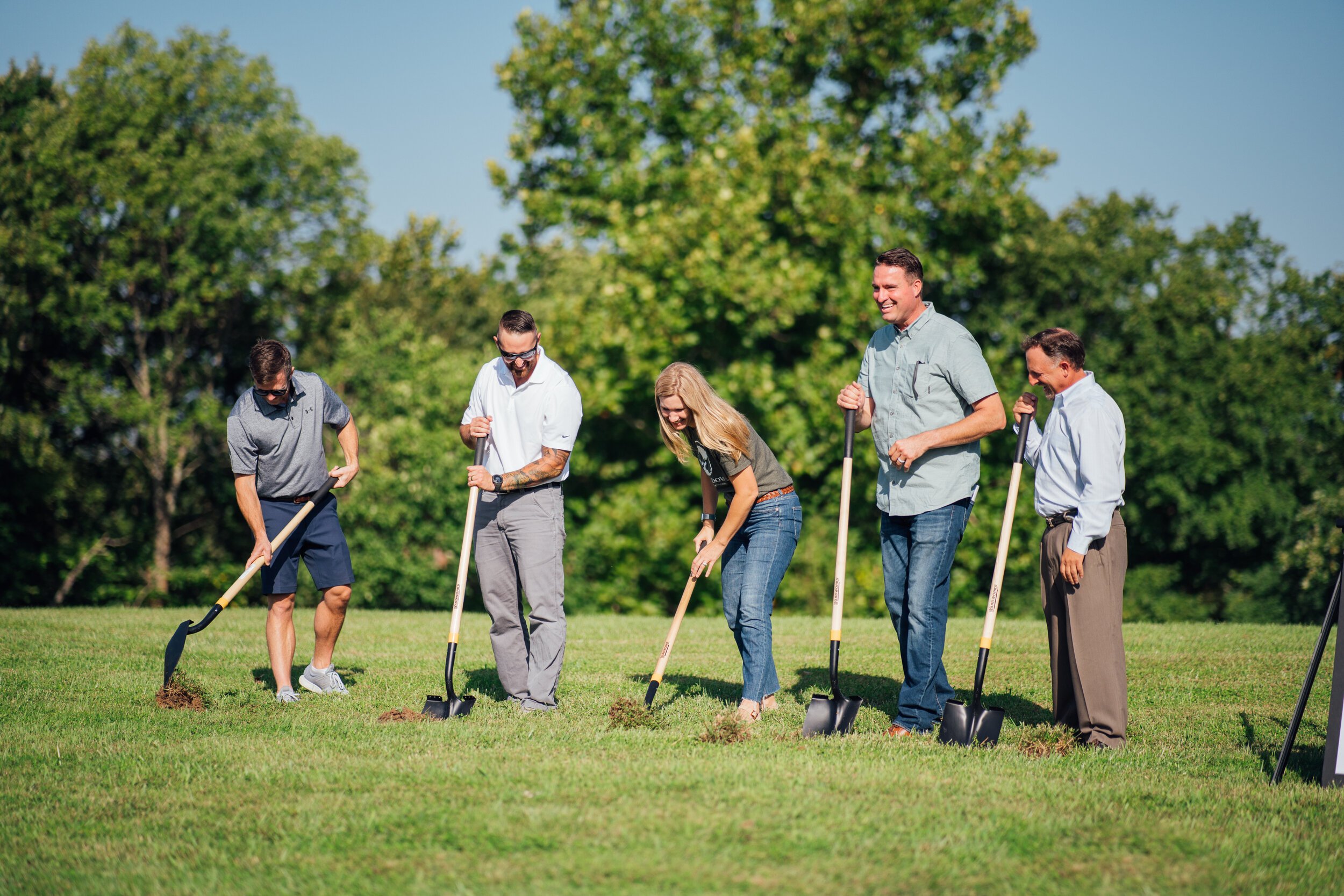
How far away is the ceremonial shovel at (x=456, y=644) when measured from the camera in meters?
6.28

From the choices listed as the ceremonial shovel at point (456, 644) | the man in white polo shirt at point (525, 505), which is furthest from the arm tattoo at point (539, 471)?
the ceremonial shovel at point (456, 644)

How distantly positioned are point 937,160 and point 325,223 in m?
16.5

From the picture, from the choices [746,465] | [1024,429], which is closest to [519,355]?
[746,465]

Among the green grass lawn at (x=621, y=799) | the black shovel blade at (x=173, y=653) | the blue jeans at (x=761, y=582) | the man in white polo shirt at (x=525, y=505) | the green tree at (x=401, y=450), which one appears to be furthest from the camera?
the green tree at (x=401, y=450)

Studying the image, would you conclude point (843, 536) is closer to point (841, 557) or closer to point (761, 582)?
point (841, 557)

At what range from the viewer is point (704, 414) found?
598 centimetres

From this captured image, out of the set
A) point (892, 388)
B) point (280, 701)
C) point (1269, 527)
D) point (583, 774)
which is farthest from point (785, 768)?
point (1269, 527)

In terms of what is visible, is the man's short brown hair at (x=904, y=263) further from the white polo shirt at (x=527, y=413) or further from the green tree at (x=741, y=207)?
the green tree at (x=741, y=207)

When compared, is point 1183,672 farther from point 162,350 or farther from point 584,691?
point 162,350

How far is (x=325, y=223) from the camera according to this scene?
2850 centimetres

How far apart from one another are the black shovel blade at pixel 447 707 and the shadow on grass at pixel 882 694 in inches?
83.7

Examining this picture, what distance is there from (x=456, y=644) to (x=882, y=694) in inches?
112

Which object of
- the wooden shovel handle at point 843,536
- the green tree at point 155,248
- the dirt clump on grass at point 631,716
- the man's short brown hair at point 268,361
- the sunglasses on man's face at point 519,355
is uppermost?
the green tree at point 155,248

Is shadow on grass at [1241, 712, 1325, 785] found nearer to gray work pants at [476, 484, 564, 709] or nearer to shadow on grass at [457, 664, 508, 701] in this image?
gray work pants at [476, 484, 564, 709]
